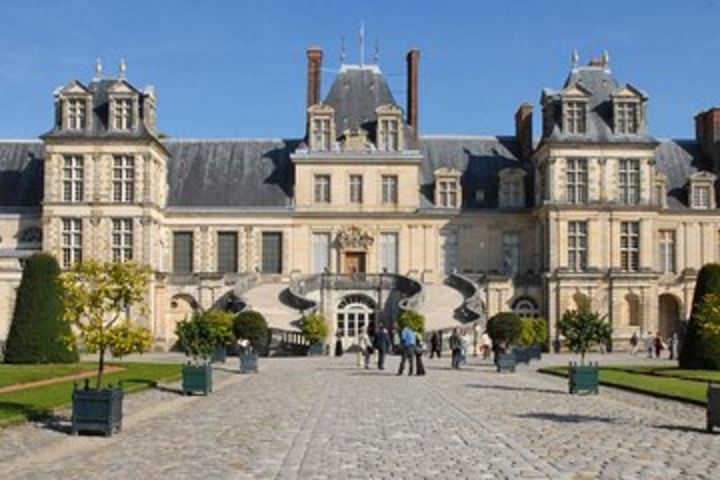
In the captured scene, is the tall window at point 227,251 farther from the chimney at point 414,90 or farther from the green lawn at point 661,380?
the green lawn at point 661,380

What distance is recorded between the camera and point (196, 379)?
2162 cm

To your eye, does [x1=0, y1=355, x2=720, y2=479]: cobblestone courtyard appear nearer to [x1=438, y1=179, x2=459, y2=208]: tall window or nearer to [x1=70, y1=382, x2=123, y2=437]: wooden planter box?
[x1=70, y1=382, x2=123, y2=437]: wooden planter box

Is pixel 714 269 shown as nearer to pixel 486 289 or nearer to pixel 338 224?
pixel 486 289

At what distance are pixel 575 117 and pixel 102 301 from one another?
1391 inches

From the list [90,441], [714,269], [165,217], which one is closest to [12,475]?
[90,441]

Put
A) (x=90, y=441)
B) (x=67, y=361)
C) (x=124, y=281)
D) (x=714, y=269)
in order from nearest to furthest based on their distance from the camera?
1. (x=90, y=441)
2. (x=124, y=281)
3. (x=67, y=361)
4. (x=714, y=269)

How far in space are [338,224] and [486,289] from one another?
24.0 feet

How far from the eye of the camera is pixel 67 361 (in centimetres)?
2934

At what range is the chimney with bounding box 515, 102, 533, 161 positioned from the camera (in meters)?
54.4

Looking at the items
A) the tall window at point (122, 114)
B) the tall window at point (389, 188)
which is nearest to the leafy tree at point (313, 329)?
the tall window at point (389, 188)

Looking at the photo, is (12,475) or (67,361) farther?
(67,361)

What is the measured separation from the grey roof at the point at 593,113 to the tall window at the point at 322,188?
9.93 meters

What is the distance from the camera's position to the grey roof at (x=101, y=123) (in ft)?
159

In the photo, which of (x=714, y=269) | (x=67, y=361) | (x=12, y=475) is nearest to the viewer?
(x=12, y=475)
